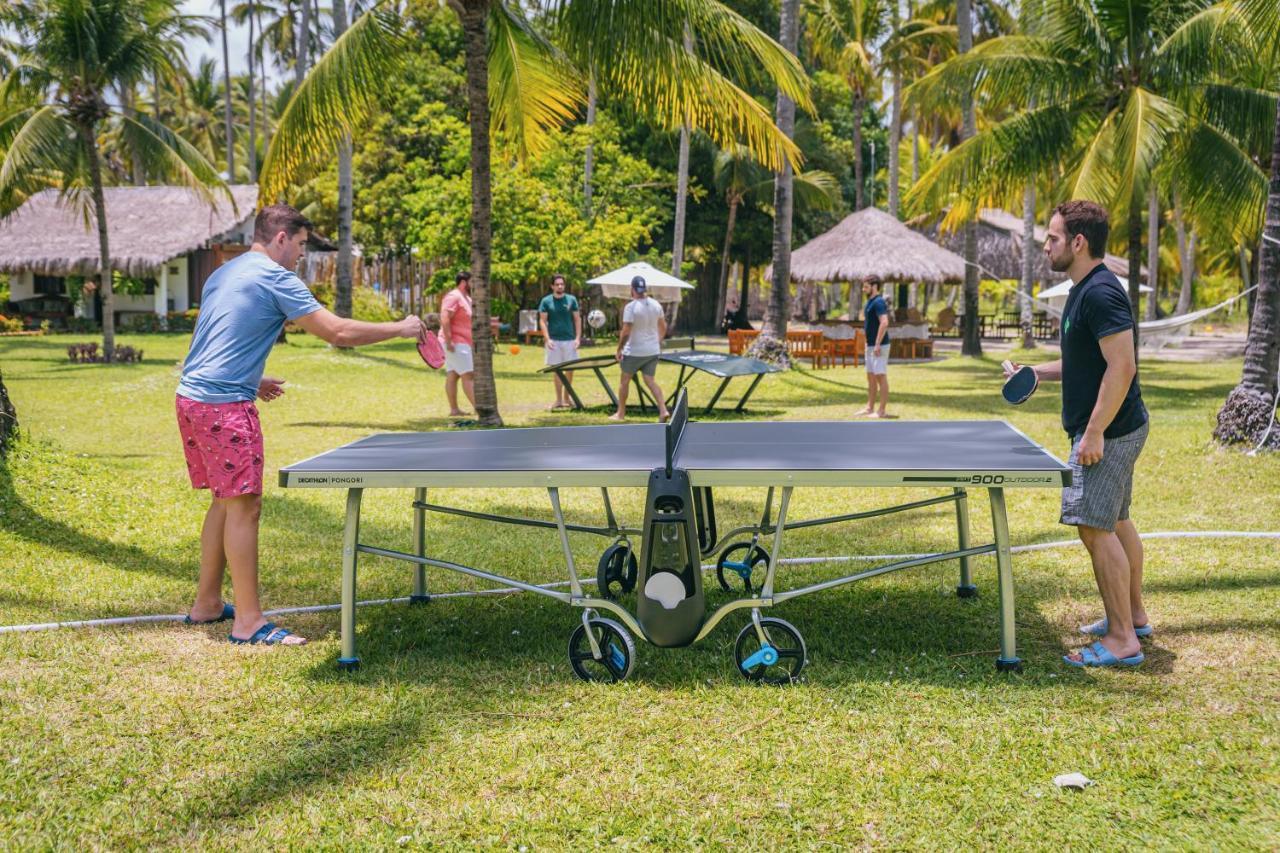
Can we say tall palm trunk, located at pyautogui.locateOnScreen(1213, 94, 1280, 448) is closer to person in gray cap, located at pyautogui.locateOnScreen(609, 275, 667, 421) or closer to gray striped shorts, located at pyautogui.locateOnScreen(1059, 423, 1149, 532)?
person in gray cap, located at pyautogui.locateOnScreen(609, 275, 667, 421)

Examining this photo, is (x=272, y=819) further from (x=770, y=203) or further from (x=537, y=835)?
(x=770, y=203)

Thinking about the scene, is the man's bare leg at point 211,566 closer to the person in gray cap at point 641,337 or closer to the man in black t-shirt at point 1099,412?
the man in black t-shirt at point 1099,412

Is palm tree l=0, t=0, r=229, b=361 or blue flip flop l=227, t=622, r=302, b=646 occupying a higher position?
palm tree l=0, t=0, r=229, b=361

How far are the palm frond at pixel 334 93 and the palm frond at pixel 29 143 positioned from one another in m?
10.2

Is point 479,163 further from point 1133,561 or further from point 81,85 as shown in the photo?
point 81,85

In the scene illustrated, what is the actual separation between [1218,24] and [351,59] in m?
10.9

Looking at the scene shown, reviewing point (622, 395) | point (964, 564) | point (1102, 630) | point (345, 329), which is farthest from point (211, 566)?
point (622, 395)

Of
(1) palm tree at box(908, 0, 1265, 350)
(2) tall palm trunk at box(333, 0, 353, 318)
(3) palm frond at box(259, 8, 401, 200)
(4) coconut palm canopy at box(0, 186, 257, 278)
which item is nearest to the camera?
(3) palm frond at box(259, 8, 401, 200)

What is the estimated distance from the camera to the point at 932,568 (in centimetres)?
648

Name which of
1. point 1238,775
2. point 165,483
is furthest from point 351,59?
point 1238,775

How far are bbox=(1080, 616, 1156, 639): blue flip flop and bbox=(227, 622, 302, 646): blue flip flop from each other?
3513 mm

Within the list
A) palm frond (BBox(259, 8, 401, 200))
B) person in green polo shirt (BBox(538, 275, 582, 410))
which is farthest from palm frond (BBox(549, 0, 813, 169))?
person in green polo shirt (BBox(538, 275, 582, 410))

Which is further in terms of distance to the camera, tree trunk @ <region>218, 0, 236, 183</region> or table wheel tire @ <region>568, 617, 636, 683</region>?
tree trunk @ <region>218, 0, 236, 183</region>

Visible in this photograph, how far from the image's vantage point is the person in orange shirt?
515 inches
